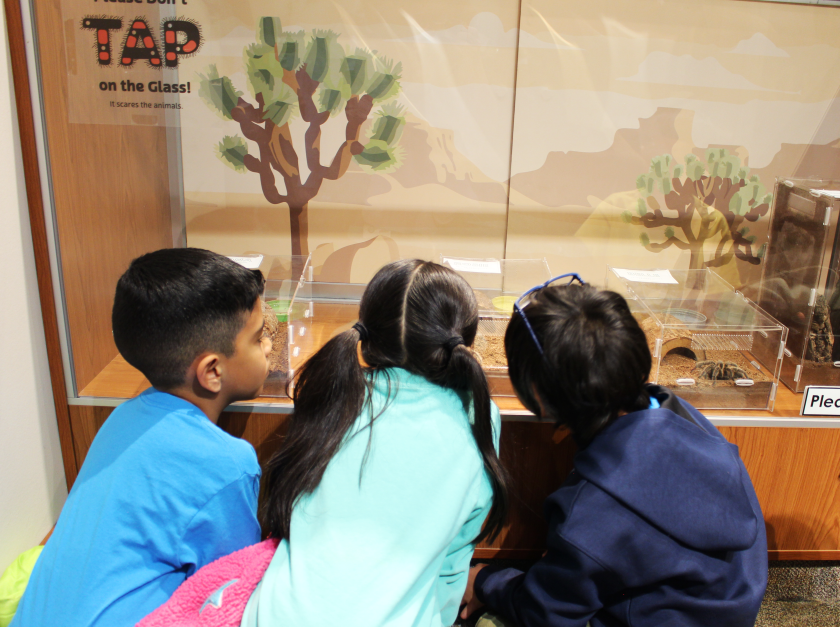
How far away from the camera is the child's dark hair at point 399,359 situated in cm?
102

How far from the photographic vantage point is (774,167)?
5.54 feet

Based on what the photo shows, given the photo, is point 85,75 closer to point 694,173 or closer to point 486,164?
point 486,164

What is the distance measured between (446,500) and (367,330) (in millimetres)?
329

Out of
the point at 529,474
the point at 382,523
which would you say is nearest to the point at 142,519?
the point at 382,523

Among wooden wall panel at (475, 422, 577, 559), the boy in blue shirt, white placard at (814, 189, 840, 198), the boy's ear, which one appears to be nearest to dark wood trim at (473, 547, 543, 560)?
wooden wall panel at (475, 422, 577, 559)

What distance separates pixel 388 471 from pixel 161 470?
359mm

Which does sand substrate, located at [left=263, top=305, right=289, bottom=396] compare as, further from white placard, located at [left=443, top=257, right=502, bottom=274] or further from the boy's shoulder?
white placard, located at [left=443, top=257, right=502, bottom=274]

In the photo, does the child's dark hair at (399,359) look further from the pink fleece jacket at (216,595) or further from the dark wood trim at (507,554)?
the dark wood trim at (507,554)

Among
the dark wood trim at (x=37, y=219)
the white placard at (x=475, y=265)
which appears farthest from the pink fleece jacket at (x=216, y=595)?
the white placard at (x=475, y=265)

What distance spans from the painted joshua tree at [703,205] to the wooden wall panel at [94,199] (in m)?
1.30

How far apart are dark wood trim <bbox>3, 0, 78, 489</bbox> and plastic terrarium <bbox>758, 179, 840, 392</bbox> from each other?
5.84 ft

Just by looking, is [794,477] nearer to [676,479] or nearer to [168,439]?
[676,479]

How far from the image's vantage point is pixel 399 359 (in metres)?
1.06

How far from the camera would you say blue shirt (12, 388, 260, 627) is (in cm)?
91
